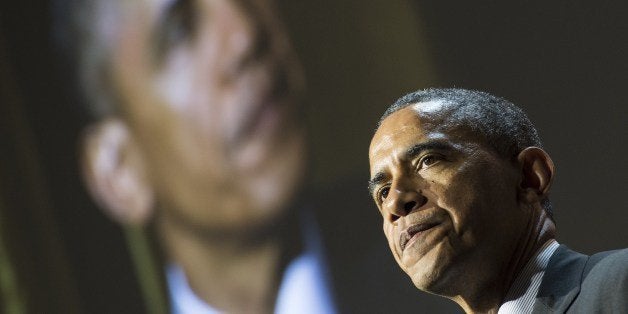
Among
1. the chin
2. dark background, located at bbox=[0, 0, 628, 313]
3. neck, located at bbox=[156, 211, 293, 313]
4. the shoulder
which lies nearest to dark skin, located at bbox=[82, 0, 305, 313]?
neck, located at bbox=[156, 211, 293, 313]

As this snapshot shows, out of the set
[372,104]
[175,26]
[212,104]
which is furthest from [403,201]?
[175,26]

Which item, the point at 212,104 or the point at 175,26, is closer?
the point at 212,104

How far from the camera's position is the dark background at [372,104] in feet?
8.85

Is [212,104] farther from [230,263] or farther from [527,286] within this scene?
[527,286]

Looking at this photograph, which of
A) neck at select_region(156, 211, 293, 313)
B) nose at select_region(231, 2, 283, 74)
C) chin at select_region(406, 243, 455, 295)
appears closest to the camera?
chin at select_region(406, 243, 455, 295)

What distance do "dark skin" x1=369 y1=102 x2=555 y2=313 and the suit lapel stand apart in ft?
0.27

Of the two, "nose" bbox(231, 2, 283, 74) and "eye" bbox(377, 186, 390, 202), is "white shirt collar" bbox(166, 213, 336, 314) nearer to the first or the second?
"nose" bbox(231, 2, 283, 74)

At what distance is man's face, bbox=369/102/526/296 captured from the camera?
5.65 feet

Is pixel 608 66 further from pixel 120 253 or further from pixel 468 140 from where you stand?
pixel 120 253

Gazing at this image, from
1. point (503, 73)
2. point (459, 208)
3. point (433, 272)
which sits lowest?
point (433, 272)

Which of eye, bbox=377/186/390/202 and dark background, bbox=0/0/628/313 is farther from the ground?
dark background, bbox=0/0/628/313

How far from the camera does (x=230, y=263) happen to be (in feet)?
10.8

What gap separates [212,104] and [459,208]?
183 centimetres

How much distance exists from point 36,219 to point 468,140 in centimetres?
245
